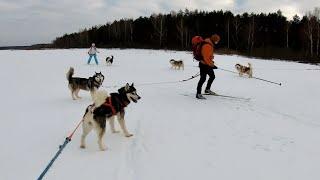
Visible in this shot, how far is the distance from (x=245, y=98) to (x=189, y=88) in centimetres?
254

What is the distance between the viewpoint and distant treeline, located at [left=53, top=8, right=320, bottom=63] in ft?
161

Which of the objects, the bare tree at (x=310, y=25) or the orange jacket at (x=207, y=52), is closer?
the orange jacket at (x=207, y=52)

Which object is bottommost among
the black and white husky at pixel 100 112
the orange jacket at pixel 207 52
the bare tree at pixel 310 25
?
the black and white husky at pixel 100 112

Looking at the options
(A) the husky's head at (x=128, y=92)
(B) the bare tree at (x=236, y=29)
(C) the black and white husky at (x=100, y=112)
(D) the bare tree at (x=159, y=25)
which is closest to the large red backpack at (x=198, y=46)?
(A) the husky's head at (x=128, y=92)

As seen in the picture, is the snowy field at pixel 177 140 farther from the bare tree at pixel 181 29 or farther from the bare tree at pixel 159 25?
the bare tree at pixel 159 25

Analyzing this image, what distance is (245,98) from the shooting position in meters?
10.8

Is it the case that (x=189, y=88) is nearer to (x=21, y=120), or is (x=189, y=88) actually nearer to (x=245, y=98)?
(x=245, y=98)

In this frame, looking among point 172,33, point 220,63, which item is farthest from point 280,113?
point 172,33

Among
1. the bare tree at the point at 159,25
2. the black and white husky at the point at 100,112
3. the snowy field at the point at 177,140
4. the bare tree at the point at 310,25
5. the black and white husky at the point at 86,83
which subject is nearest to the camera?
the snowy field at the point at 177,140

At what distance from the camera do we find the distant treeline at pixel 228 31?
48938mm

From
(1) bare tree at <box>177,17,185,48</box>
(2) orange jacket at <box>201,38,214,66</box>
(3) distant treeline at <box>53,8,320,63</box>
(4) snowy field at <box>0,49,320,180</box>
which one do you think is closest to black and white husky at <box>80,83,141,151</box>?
(4) snowy field at <box>0,49,320,180</box>

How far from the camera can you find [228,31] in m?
55.6

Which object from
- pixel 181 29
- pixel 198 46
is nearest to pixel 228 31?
pixel 181 29

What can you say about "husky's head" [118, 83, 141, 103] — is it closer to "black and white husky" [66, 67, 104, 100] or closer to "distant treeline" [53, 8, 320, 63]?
"black and white husky" [66, 67, 104, 100]
